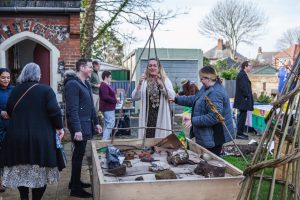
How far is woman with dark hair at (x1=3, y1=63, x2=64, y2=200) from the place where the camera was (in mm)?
3984

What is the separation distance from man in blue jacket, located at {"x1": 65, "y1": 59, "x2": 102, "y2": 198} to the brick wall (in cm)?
406

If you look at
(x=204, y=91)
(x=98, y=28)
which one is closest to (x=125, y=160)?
(x=204, y=91)

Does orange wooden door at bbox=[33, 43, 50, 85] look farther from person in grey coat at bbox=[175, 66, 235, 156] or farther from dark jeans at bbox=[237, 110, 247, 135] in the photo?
person in grey coat at bbox=[175, 66, 235, 156]

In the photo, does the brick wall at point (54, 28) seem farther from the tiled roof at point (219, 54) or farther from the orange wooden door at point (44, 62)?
the tiled roof at point (219, 54)

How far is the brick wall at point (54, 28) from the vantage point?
28.7ft

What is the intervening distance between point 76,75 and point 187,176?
2.02 metres

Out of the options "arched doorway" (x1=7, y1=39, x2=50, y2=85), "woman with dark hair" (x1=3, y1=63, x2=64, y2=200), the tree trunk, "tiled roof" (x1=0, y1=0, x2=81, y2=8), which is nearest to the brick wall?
"tiled roof" (x1=0, y1=0, x2=81, y2=8)

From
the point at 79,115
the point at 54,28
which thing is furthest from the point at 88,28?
the point at 79,115

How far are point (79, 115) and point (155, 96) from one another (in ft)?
3.37

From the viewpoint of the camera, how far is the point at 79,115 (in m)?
4.87

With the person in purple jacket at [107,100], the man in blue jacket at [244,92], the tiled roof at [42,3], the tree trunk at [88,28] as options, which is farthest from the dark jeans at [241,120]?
the tree trunk at [88,28]

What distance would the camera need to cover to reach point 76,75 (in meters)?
4.96

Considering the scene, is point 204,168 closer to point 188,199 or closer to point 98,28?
point 188,199

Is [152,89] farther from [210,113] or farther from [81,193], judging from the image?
[81,193]
